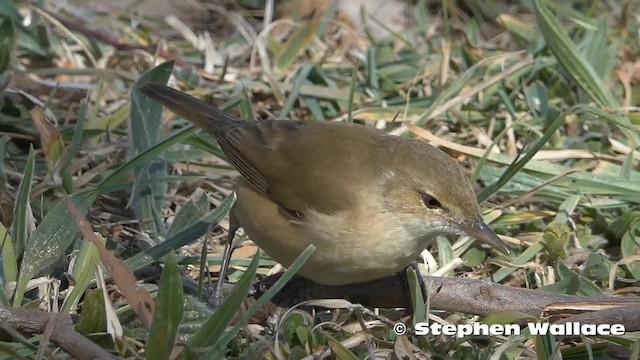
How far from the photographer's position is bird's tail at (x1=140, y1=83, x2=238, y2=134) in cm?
377

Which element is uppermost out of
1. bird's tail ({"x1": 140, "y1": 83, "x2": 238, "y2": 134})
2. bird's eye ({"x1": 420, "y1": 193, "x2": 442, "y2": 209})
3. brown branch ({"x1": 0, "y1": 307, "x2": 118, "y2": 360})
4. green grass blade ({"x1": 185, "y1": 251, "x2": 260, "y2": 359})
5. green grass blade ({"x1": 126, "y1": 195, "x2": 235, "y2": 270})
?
bird's tail ({"x1": 140, "y1": 83, "x2": 238, "y2": 134})

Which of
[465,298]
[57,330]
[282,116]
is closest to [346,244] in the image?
[465,298]

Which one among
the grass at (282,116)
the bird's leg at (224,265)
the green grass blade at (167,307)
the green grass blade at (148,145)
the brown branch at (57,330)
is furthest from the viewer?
the green grass blade at (148,145)

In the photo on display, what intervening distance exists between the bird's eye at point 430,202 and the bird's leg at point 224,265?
0.74m

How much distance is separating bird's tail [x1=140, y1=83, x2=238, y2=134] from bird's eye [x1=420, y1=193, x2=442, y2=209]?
3.15ft

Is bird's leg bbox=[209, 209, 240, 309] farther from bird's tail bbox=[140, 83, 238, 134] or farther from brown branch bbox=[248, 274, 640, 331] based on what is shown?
bird's tail bbox=[140, 83, 238, 134]

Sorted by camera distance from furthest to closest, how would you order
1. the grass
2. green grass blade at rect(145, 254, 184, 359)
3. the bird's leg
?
1. the bird's leg
2. the grass
3. green grass blade at rect(145, 254, 184, 359)

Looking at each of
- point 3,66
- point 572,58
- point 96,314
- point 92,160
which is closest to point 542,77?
point 572,58

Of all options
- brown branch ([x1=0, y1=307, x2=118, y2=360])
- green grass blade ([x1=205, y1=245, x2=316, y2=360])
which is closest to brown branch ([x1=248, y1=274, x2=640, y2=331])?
green grass blade ([x1=205, y1=245, x2=316, y2=360])

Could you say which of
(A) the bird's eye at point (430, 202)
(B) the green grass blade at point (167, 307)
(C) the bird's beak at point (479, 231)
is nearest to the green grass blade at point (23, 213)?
(B) the green grass blade at point (167, 307)

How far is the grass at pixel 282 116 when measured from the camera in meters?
2.90

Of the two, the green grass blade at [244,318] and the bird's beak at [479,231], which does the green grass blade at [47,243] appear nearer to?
the green grass blade at [244,318]

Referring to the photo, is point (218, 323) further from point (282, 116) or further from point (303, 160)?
point (282, 116)

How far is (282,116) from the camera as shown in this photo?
4531 millimetres
